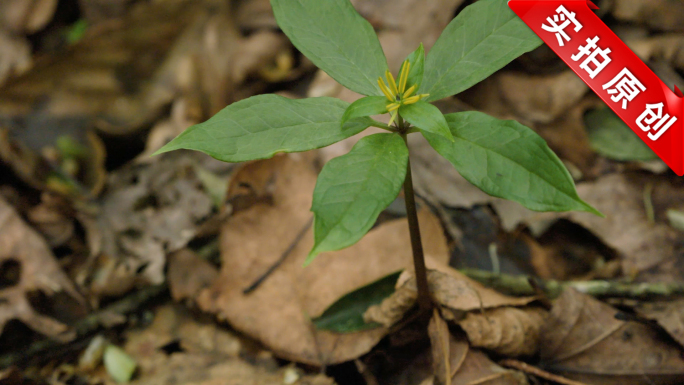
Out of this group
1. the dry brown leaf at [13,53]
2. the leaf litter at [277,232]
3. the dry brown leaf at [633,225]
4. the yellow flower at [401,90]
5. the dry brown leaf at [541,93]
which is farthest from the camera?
the dry brown leaf at [13,53]

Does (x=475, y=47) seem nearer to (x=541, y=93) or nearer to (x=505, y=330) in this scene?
(x=505, y=330)

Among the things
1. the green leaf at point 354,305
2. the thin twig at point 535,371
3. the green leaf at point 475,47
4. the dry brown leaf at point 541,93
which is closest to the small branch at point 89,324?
the green leaf at point 354,305

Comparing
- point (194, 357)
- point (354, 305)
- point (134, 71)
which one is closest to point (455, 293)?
point (354, 305)

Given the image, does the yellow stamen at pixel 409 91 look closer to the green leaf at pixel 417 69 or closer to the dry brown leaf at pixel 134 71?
the green leaf at pixel 417 69

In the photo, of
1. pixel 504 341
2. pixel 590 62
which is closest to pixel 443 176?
pixel 504 341

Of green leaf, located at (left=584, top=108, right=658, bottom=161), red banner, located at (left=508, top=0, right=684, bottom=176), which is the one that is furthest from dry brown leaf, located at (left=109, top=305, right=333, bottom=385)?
green leaf, located at (left=584, top=108, right=658, bottom=161)
